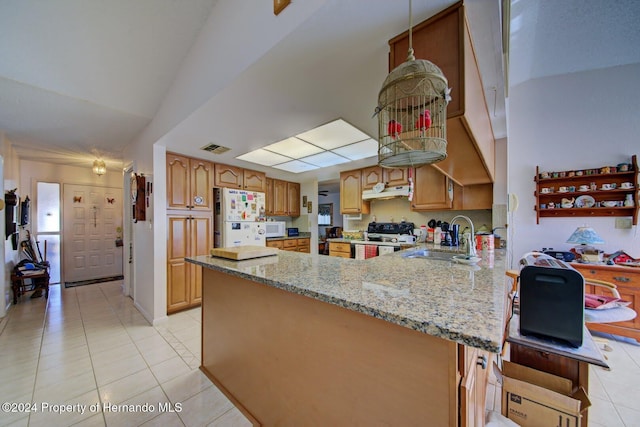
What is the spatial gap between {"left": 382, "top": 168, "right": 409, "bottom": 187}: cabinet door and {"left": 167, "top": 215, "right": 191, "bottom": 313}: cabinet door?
9.90 feet

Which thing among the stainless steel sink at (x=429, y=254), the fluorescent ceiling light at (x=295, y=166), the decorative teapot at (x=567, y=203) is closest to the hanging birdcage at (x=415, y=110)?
the stainless steel sink at (x=429, y=254)

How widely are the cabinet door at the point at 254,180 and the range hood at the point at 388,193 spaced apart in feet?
5.97

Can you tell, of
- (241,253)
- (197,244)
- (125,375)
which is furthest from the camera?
(197,244)

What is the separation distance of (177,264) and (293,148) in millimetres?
2162

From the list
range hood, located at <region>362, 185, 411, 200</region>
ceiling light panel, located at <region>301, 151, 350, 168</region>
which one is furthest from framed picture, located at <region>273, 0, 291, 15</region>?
range hood, located at <region>362, 185, 411, 200</region>

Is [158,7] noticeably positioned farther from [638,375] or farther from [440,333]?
[638,375]

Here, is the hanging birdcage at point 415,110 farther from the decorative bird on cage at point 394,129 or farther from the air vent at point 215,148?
the air vent at point 215,148

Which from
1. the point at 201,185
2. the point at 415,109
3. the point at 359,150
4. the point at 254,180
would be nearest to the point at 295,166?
the point at 254,180

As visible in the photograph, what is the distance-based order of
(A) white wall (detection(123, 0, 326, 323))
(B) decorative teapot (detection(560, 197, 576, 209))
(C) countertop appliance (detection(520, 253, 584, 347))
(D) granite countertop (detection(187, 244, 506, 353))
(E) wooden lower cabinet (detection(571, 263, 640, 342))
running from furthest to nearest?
(B) decorative teapot (detection(560, 197, 576, 209)) < (E) wooden lower cabinet (detection(571, 263, 640, 342)) < (A) white wall (detection(123, 0, 326, 323)) < (C) countertop appliance (detection(520, 253, 584, 347)) < (D) granite countertop (detection(187, 244, 506, 353))

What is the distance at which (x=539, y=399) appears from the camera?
3.34 feet

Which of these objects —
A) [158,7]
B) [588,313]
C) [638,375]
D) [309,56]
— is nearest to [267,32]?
[309,56]

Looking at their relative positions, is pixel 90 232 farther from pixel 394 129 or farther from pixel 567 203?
pixel 567 203

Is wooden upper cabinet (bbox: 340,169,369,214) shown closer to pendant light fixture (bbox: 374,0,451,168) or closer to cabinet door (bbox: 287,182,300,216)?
cabinet door (bbox: 287,182,300,216)

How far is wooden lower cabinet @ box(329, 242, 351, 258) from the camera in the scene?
148 inches
